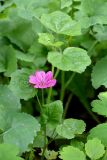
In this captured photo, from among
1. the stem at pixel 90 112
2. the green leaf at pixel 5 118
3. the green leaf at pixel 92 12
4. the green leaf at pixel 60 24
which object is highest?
the green leaf at pixel 60 24

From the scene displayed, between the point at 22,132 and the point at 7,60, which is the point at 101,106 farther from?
the point at 7,60

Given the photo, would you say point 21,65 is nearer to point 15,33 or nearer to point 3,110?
point 15,33

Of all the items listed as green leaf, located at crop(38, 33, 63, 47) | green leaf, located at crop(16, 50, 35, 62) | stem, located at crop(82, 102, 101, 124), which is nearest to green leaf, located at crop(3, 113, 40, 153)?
green leaf, located at crop(38, 33, 63, 47)

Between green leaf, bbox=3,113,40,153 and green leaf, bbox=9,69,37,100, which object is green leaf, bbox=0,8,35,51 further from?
green leaf, bbox=3,113,40,153

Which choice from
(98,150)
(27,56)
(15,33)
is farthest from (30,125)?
(15,33)

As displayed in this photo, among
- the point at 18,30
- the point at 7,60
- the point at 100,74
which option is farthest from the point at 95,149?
the point at 18,30

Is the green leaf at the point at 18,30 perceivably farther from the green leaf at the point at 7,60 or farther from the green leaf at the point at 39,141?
the green leaf at the point at 39,141

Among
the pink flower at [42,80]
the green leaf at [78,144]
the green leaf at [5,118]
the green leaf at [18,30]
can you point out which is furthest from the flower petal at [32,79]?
the green leaf at [18,30]

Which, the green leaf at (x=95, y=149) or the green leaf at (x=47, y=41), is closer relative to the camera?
the green leaf at (x=95, y=149)

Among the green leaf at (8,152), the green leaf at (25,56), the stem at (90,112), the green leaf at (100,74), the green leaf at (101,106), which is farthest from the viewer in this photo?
the stem at (90,112)
